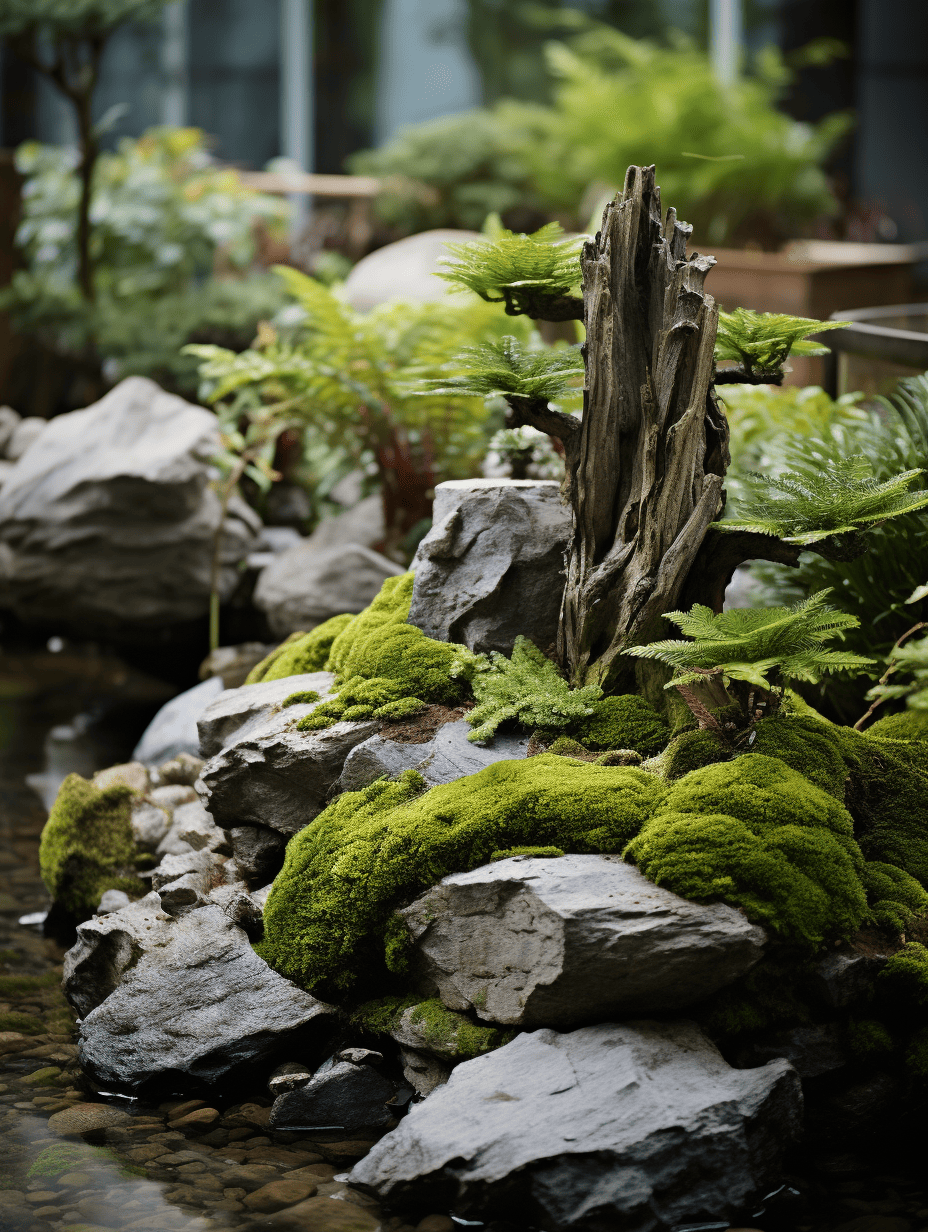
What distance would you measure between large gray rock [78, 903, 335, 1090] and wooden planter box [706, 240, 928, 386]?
6.31 meters

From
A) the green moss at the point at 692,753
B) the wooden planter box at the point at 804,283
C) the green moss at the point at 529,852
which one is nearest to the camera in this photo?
the green moss at the point at 529,852

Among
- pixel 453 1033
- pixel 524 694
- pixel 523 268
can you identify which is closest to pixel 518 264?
pixel 523 268

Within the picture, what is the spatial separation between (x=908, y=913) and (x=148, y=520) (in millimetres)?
5610

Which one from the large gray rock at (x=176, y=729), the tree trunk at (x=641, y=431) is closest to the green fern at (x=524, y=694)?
the tree trunk at (x=641, y=431)

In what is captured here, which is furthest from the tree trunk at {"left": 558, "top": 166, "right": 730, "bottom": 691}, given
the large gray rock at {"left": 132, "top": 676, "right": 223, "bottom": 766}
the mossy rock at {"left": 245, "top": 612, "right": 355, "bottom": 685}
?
the large gray rock at {"left": 132, "top": 676, "right": 223, "bottom": 766}

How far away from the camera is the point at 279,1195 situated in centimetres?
299

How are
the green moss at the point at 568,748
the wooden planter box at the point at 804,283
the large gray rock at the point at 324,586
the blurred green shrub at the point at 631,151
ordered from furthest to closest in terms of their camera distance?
the blurred green shrub at the point at 631,151, the wooden planter box at the point at 804,283, the large gray rock at the point at 324,586, the green moss at the point at 568,748

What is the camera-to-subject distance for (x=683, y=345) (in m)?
3.70

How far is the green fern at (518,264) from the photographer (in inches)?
154

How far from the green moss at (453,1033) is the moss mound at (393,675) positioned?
3.46 feet

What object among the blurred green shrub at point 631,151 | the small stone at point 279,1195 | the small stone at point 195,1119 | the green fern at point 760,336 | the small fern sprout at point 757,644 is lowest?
the small stone at point 195,1119

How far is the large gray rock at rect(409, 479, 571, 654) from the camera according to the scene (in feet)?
14.2

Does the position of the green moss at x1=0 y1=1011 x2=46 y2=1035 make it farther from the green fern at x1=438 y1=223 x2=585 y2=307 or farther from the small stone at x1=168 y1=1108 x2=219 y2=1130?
the green fern at x1=438 y1=223 x2=585 y2=307

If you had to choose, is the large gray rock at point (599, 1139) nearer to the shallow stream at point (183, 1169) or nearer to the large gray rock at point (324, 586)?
the shallow stream at point (183, 1169)
